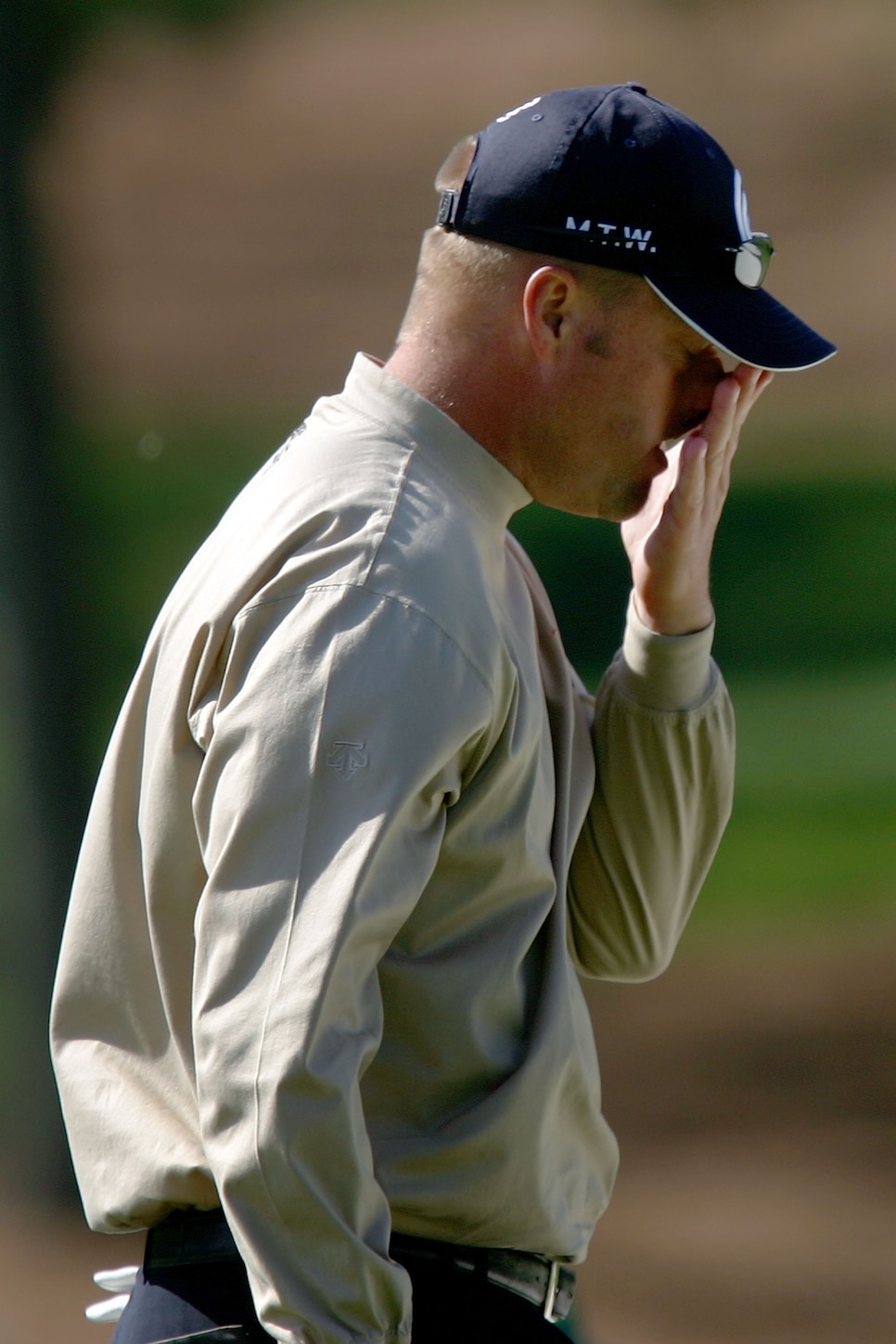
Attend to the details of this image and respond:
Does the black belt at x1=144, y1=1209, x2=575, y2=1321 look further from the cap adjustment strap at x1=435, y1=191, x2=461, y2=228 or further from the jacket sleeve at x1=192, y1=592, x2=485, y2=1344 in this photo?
the cap adjustment strap at x1=435, y1=191, x2=461, y2=228

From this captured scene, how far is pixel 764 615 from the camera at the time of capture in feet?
14.5

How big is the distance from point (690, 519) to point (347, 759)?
1.89ft

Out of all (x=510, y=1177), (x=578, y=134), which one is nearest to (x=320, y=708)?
(x=510, y=1177)

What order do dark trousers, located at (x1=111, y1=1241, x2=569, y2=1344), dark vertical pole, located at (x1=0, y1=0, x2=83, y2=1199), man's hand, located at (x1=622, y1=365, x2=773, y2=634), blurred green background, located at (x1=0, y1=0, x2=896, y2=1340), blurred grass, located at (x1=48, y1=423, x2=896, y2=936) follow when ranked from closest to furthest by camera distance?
dark trousers, located at (x1=111, y1=1241, x2=569, y2=1344), man's hand, located at (x1=622, y1=365, x2=773, y2=634), dark vertical pole, located at (x1=0, y1=0, x2=83, y2=1199), blurred green background, located at (x1=0, y1=0, x2=896, y2=1340), blurred grass, located at (x1=48, y1=423, x2=896, y2=936)

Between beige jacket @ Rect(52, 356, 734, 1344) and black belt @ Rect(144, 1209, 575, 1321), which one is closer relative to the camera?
beige jacket @ Rect(52, 356, 734, 1344)

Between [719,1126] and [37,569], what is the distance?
2.16m

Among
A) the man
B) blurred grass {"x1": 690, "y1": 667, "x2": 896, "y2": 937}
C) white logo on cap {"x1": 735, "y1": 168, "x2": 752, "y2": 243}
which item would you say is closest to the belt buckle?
the man

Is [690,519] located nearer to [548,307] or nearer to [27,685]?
[548,307]

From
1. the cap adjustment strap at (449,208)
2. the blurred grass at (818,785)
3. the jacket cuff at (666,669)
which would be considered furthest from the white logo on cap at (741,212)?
the blurred grass at (818,785)

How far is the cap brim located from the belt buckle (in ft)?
2.61

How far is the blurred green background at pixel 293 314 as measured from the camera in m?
3.72

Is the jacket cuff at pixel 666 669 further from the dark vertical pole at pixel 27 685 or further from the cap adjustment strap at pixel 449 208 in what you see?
the dark vertical pole at pixel 27 685

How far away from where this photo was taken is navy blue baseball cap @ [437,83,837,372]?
1.26 m

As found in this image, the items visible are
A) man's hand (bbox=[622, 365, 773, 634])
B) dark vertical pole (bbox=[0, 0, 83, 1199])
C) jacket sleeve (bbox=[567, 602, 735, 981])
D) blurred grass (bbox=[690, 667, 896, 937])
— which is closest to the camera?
man's hand (bbox=[622, 365, 773, 634])
